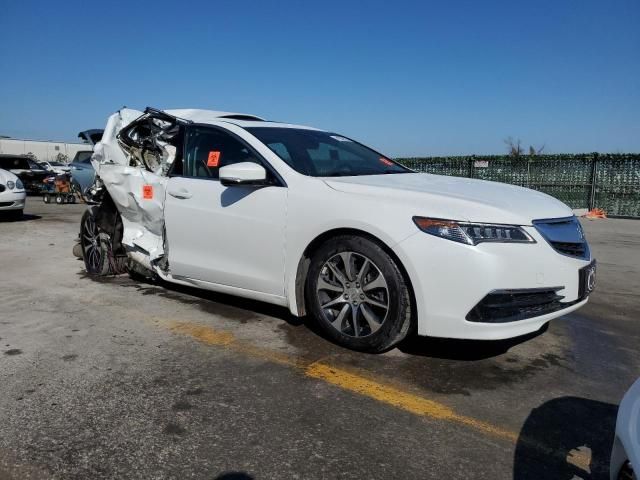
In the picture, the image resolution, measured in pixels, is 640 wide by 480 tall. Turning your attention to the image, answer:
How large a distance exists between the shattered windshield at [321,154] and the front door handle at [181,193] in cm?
70

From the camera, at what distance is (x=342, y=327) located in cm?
340

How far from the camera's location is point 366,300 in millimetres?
3256

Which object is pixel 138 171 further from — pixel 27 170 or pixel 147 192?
pixel 27 170

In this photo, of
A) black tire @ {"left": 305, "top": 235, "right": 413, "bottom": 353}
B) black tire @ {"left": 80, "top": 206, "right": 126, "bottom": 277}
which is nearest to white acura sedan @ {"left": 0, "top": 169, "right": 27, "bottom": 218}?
black tire @ {"left": 80, "top": 206, "right": 126, "bottom": 277}

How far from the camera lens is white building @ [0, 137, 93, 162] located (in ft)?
170

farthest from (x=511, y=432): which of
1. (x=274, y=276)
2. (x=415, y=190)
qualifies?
(x=274, y=276)

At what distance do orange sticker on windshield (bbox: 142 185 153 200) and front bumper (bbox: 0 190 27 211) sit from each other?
26.0 feet

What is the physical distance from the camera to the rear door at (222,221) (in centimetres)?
362

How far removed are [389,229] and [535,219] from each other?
868 millimetres

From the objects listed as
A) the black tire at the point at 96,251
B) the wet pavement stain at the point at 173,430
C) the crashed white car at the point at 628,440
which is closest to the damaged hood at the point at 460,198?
the crashed white car at the point at 628,440

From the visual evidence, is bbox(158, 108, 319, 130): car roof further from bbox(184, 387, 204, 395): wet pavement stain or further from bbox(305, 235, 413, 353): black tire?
bbox(184, 387, 204, 395): wet pavement stain

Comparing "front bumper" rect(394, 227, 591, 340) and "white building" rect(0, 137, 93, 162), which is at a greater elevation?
"white building" rect(0, 137, 93, 162)

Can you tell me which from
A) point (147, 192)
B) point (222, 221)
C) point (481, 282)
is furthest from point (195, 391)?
point (147, 192)

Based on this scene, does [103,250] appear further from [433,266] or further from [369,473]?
[369,473]
